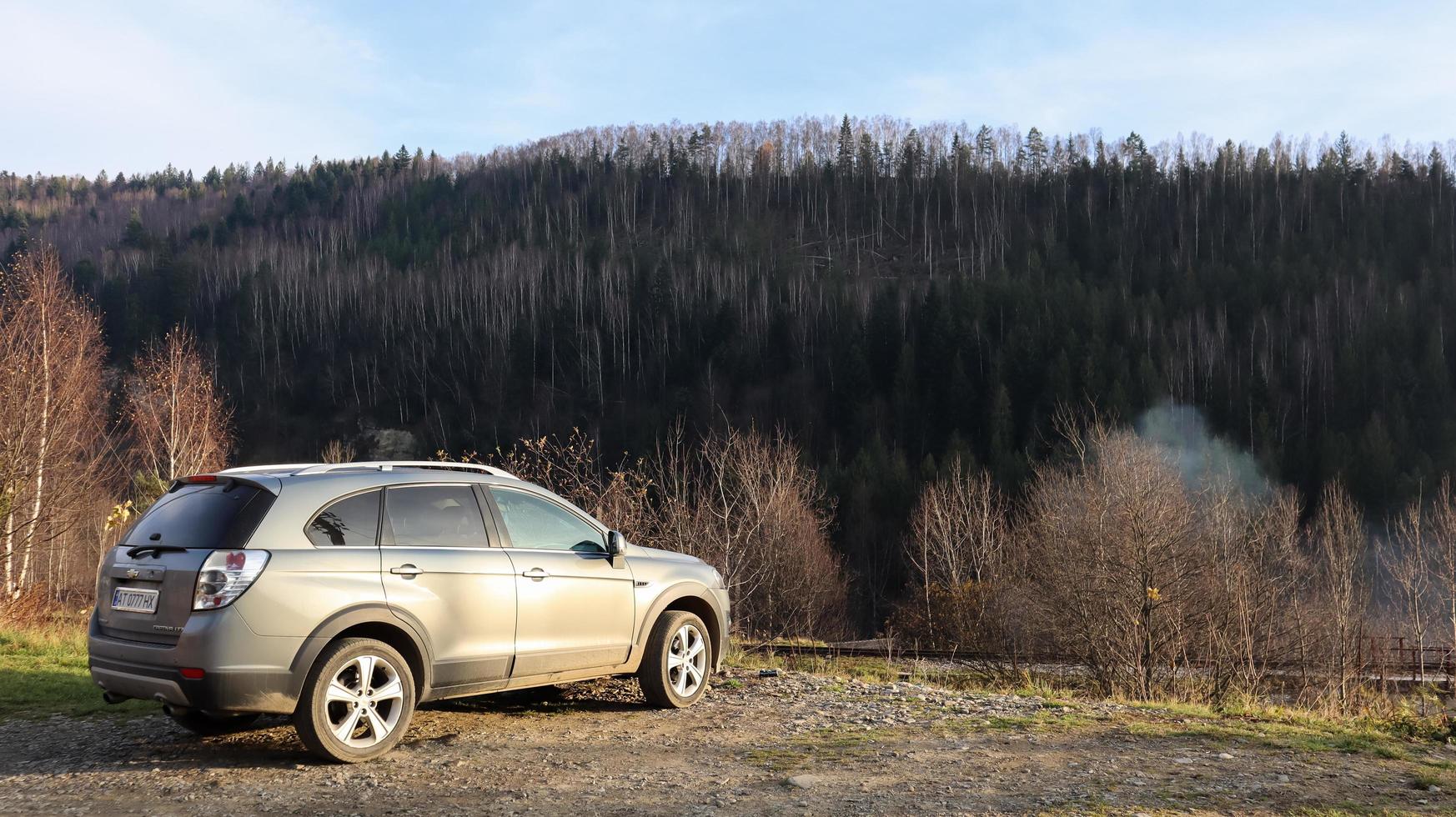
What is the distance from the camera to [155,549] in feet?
19.9

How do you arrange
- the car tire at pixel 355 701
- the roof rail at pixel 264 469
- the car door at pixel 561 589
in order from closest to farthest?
the car tire at pixel 355 701 < the roof rail at pixel 264 469 < the car door at pixel 561 589

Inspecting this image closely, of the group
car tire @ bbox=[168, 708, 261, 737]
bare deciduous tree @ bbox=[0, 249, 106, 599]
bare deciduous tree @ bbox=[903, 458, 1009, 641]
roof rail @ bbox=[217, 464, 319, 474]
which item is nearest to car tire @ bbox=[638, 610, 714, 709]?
car tire @ bbox=[168, 708, 261, 737]

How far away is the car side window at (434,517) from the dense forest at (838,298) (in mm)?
48944

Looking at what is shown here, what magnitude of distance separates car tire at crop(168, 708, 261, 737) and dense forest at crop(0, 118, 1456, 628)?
4891 cm

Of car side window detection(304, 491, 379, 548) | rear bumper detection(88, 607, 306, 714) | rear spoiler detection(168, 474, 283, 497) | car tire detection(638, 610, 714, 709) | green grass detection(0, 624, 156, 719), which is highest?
rear spoiler detection(168, 474, 283, 497)

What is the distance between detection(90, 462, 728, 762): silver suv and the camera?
18.8ft

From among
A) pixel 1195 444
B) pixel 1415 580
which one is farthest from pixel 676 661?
pixel 1195 444

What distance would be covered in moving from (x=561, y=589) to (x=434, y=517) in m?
1.05

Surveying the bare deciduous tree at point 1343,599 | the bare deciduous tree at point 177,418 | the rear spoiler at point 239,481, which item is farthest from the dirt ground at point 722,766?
the bare deciduous tree at point 177,418

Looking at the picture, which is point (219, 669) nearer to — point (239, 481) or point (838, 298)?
point (239, 481)

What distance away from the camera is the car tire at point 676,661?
7926mm

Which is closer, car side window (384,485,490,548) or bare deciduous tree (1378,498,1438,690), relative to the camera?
car side window (384,485,490,548)

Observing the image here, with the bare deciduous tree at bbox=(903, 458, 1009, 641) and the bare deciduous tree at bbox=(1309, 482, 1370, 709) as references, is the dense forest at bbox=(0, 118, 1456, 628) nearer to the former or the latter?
the bare deciduous tree at bbox=(903, 458, 1009, 641)

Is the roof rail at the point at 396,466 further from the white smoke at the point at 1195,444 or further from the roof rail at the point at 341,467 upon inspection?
the white smoke at the point at 1195,444
